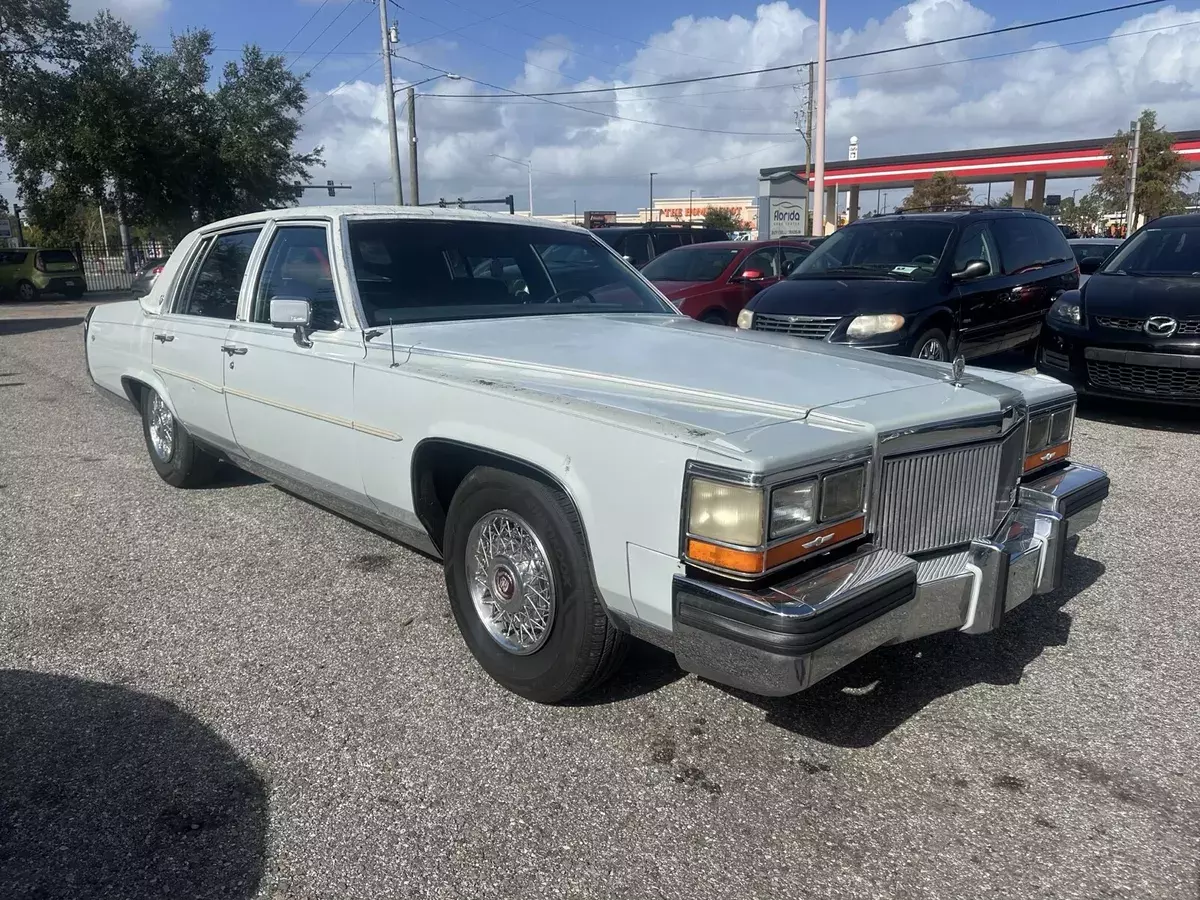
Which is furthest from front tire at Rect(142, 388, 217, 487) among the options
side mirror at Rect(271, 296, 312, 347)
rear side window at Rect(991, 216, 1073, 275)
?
rear side window at Rect(991, 216, 1073, 275)

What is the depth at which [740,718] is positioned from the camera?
310cm

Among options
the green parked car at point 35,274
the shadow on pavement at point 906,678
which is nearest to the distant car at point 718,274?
the shadow on pavement at point 906,678

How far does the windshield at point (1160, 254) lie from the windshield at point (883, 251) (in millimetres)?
1440

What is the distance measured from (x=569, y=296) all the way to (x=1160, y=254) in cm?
601

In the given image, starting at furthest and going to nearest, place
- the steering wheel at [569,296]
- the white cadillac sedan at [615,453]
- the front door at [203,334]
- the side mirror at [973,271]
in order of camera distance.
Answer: the side mirror at [973,271] < the front door at [203,334] < the steering wheel at [569,296] < the white cadillac sedan at [615,453]

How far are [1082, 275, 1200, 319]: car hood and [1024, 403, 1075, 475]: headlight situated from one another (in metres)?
3.96

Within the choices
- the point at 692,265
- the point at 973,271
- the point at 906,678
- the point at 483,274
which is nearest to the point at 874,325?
the point at 973,271

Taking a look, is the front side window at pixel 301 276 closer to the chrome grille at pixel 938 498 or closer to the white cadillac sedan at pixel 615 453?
the white cadillac sedan at pixel 615 453

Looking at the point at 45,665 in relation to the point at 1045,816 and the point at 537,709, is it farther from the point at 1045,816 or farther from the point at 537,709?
the point at 1045,816

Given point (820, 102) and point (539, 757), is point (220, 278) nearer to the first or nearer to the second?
point (539, 757)

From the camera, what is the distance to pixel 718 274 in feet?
37.0

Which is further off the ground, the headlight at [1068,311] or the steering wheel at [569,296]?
the steering wheel at [569,296]

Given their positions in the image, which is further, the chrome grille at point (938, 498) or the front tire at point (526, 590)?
the front tire at point (526, 590)

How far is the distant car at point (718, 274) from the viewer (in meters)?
10.9
